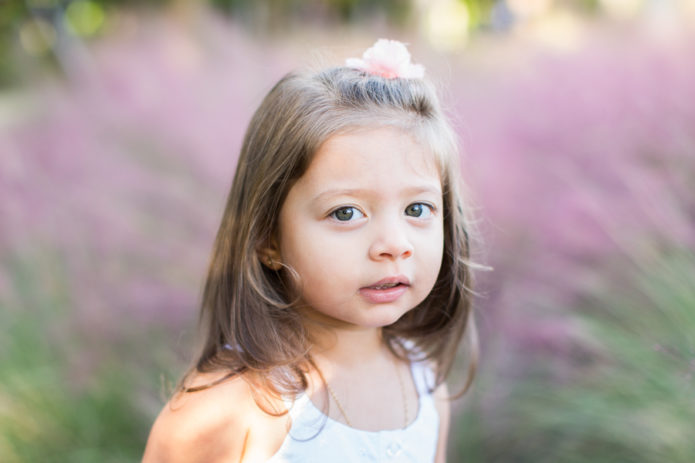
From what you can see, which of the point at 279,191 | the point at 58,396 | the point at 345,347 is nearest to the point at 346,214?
the point at 279,191

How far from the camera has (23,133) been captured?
461 cm

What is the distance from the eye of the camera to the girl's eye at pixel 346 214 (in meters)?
1.29

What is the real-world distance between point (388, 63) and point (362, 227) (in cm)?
39

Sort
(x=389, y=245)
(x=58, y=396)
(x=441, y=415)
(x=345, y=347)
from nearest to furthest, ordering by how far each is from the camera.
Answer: (x=389, y=245) → (x=345, y=347) → (x=441, y=415) → (x=58, y=396)

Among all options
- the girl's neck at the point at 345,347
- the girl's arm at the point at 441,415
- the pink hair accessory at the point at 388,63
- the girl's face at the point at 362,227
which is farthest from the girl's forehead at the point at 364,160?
the girl's arm at the point at 441,415

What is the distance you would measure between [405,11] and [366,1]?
0.75m

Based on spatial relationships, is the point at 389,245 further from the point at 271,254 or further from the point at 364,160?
the point at 271,254

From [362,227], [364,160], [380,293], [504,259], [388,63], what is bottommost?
[504,259]

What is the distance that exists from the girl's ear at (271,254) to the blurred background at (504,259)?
0.49 metres

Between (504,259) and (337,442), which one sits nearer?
(337,442)

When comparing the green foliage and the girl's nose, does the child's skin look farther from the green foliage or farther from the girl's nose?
the green foliage

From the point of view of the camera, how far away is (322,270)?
4.24 ft

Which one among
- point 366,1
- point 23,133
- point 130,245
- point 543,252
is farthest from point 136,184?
point 366,1

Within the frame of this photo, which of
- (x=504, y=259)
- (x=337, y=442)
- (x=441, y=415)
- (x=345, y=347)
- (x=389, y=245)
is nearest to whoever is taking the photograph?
(x=389, y=245)
